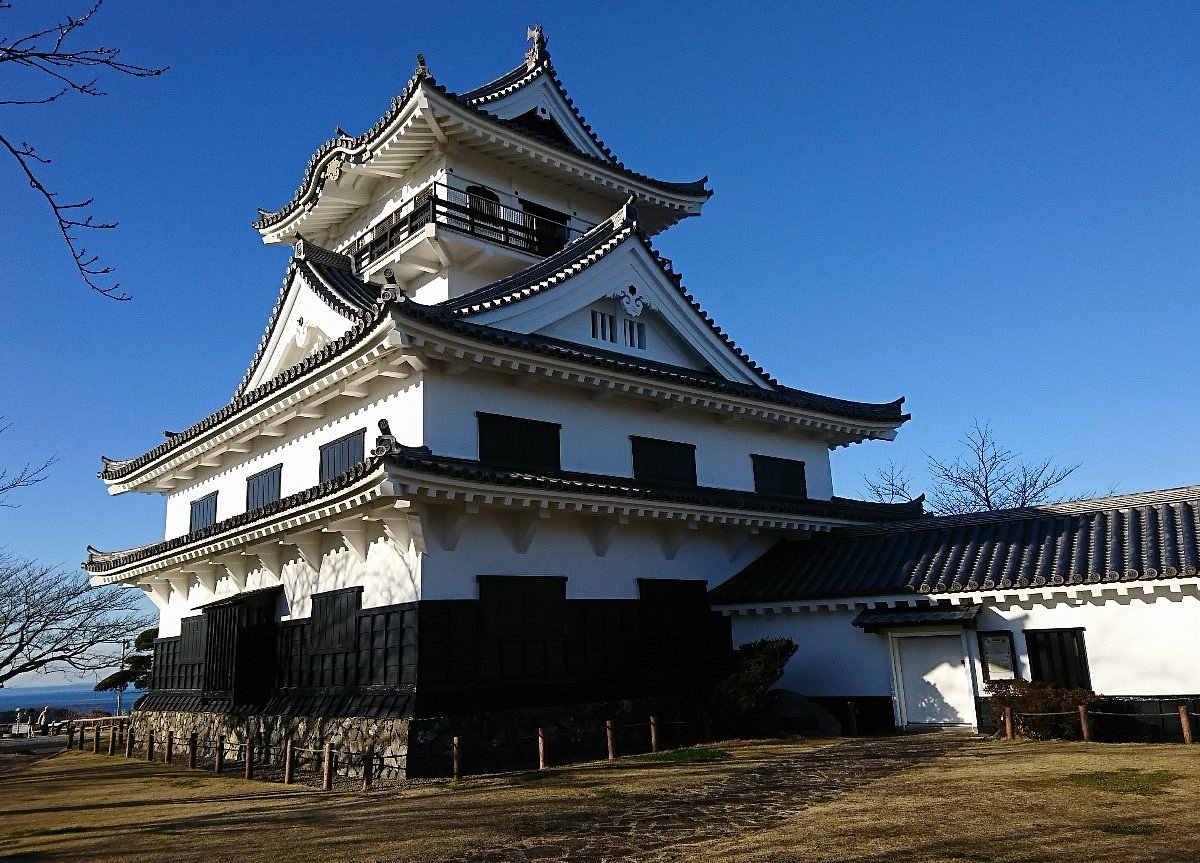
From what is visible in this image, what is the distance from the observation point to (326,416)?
18016 millimetres

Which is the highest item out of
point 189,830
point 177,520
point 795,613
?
point 177,520

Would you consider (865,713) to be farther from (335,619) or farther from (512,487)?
(335,619)

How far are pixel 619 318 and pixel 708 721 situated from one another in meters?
9.04

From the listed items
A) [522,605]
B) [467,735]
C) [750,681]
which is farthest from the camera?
[750,681]

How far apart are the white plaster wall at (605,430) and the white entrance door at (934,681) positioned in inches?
218

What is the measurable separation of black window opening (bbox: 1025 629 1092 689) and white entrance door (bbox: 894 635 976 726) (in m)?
1.24

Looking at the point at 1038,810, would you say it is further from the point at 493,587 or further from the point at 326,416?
the point at 326,416

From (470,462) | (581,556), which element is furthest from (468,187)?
(581,556)

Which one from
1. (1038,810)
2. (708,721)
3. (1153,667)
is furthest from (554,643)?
(1153,667)

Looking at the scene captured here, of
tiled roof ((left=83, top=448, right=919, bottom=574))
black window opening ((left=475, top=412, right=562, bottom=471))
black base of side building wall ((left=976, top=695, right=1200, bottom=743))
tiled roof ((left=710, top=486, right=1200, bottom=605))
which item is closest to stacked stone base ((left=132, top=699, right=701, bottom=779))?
tiled roof ((left=710, top=486, right=1200, bottom=605))

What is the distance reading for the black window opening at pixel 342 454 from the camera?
54.9 ft

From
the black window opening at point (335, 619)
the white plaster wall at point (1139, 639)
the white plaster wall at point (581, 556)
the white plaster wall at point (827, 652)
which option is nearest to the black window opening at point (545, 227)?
the white plaster wall at point (581, 556)

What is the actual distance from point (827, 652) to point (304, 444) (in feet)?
39.0

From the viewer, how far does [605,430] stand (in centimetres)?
1808
